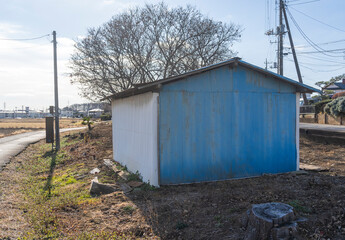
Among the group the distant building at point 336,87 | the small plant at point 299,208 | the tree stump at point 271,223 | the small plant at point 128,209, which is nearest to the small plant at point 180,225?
the tree stump at point 271,223

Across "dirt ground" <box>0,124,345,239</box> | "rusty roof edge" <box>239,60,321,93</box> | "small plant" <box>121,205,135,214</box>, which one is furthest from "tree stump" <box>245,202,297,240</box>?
"rusty roof edge" <box>239,60,321,93</box>

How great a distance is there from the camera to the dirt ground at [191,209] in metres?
4.76

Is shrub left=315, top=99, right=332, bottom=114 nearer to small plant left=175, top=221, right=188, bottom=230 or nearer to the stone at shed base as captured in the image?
the stone at shed base

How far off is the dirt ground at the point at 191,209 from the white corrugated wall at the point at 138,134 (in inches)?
27.3

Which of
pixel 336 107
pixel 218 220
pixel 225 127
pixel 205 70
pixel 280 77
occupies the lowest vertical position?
pixel 218 220

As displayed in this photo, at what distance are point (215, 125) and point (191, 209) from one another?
300cm

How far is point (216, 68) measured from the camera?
812cm

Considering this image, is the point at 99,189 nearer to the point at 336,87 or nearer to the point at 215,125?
the point at 215,125

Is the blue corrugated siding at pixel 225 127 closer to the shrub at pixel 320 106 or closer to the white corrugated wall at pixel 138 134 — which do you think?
the white corrugated wall at pixel 138 134

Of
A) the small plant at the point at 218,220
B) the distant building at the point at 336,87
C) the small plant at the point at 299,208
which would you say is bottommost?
the small plant at the point at 218,220

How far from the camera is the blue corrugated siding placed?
7777mm

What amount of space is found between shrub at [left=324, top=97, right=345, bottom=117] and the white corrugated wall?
15959 millimetres

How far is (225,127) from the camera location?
826cm

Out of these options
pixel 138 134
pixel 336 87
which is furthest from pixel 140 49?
pixel 336 87
